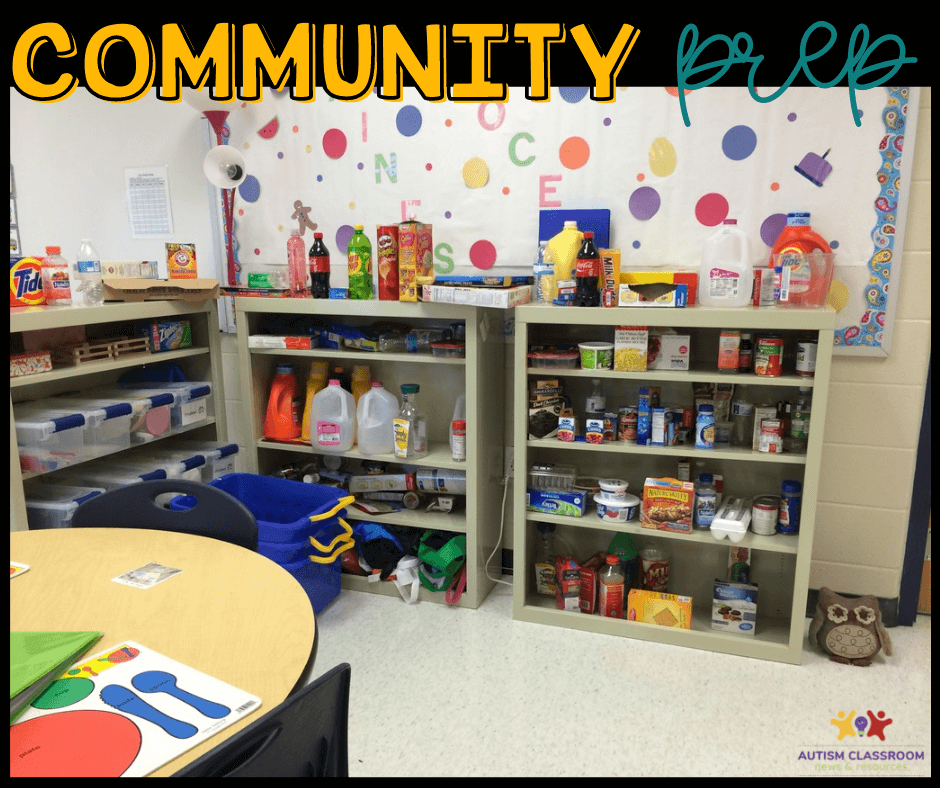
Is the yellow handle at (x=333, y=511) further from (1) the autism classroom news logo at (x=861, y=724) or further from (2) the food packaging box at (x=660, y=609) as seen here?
(1) the autism classroom news logo at (x=861, y=724)

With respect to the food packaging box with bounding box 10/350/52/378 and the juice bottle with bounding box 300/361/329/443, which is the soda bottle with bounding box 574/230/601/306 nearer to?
the juice bottle with bounding box 300/361/329/443

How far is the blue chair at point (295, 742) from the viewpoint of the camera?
780mm

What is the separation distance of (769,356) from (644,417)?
449mm

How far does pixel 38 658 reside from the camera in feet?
3.51

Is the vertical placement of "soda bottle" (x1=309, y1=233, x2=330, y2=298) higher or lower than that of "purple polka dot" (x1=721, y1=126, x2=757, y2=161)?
lower

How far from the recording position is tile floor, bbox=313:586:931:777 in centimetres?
190

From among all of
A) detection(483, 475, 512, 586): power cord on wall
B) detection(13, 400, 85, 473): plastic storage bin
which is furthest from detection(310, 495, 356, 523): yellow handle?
detection(13, 400, 85, 473): plastic storage bin

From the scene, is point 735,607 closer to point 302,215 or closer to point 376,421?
point 376,421

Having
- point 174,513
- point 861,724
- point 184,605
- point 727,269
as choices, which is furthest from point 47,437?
point 861,724

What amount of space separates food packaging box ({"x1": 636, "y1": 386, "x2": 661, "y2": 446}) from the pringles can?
98cm

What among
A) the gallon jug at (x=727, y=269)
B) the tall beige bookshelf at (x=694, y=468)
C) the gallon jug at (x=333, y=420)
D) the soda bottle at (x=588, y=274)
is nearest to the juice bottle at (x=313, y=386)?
the gallon jug at (x=333, y=420)

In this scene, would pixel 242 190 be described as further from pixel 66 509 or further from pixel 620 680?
pixel 620 680

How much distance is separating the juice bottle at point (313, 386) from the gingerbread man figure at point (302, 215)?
22.6 inches

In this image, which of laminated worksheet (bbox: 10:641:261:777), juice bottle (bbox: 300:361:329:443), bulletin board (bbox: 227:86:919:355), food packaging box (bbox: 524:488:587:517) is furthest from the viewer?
juice bottle (bbox: 300:361:329:443)
